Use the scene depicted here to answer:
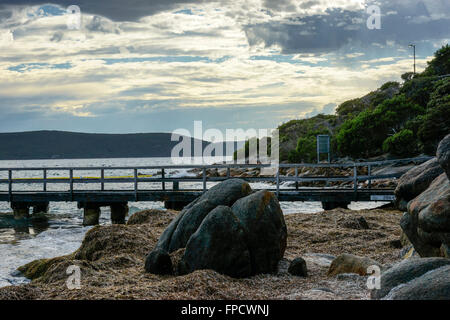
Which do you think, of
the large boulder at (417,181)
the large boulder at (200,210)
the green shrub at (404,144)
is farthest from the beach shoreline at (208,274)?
the green shrub at (404,144)

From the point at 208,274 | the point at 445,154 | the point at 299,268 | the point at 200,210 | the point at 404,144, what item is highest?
the point at 445,154

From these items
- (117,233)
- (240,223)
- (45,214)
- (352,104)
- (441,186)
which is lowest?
(45,214)

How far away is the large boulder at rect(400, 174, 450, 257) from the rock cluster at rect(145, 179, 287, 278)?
2633 millimetres

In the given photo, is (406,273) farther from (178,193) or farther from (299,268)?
(178,193)

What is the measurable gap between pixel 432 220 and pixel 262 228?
3.32m

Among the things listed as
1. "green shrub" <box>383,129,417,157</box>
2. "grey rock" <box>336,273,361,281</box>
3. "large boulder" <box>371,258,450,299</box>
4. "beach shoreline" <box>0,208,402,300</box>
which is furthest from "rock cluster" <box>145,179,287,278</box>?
"green shrub" <box>383,129,417,157</box>

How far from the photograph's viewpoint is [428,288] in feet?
16.5

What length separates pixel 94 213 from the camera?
73.5 feet

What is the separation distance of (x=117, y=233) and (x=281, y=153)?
81.4 meters

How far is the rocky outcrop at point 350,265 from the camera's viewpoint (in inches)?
322

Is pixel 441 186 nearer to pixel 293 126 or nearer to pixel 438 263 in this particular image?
pixel 438 263

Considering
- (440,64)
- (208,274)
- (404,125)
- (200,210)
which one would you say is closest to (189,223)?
(200,210)

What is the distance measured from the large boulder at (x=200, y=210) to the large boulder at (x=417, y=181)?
340 cm
